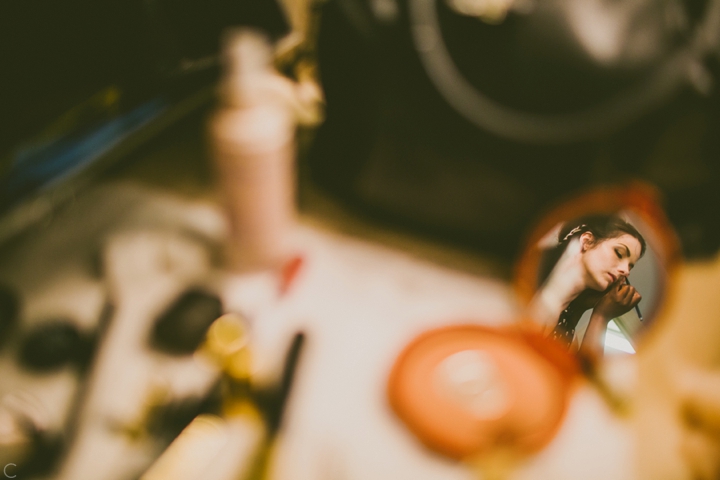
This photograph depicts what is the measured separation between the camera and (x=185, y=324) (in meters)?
0.33

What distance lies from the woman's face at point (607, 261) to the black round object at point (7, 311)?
364 mm

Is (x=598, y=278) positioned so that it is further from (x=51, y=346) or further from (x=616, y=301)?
(x=51, y=346)

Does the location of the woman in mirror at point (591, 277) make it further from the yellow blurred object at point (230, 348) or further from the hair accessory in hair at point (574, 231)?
the yellow blurred object at point (230, 348)

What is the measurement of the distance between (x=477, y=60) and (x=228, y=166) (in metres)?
0.19

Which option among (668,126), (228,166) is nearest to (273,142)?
(228,166)

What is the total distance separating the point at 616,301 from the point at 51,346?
33 centimetres

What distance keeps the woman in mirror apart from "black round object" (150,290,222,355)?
0.22 m

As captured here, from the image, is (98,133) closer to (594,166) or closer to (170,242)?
(170,242)

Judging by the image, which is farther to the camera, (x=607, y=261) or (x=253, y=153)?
(x=253, y=153)

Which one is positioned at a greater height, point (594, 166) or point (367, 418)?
point (594, 166)

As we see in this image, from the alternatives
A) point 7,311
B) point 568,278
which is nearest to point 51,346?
point 7,311

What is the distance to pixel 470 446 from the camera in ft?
0.91

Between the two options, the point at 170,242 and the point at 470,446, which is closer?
the point at 470,446

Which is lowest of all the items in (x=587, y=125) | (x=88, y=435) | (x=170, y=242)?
(x=88, y=435)
